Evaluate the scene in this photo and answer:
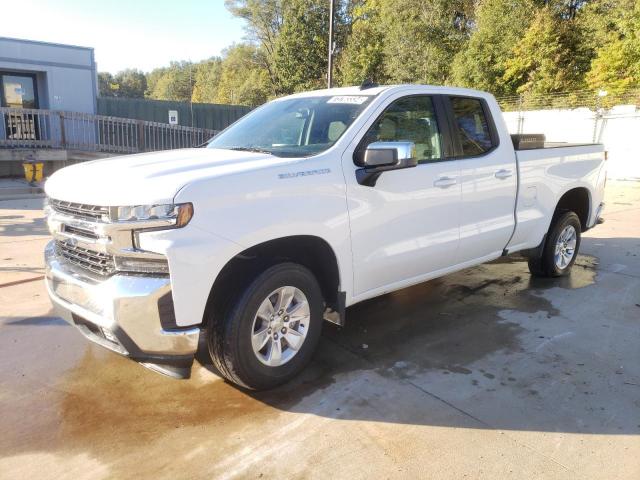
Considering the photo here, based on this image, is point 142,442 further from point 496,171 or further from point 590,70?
point 590,70

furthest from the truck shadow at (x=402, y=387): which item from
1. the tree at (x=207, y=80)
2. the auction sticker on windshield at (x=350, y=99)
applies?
the tree at (x=207, y=80)

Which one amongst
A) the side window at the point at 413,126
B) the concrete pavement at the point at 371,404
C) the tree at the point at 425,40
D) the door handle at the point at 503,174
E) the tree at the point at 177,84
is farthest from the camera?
the tree at the point at 177,84

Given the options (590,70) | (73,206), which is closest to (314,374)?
(73,206)

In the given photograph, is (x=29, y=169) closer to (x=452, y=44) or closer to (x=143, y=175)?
(x=143, y=175)

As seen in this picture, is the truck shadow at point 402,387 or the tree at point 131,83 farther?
the tree at point 131,83

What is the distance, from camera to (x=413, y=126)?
13.4 ft

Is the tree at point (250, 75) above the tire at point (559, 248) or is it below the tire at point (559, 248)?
above

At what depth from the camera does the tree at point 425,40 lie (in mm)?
37156

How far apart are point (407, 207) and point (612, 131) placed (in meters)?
17.4

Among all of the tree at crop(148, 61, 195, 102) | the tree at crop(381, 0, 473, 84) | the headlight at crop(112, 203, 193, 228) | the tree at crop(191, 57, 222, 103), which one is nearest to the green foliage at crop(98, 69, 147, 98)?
the tree at crop(148, 61, 195, 102)

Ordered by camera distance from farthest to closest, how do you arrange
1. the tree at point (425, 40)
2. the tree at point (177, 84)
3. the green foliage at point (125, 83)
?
the green foliage at point (125, 83)
the tree at point (177, 84)
the tree at point (425, 40)

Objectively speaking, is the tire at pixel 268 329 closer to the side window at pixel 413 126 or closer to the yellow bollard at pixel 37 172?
the side window at pixel 413 126

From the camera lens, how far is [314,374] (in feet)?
11.8

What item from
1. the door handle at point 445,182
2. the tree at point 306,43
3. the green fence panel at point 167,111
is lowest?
the door handle at point 445,182
